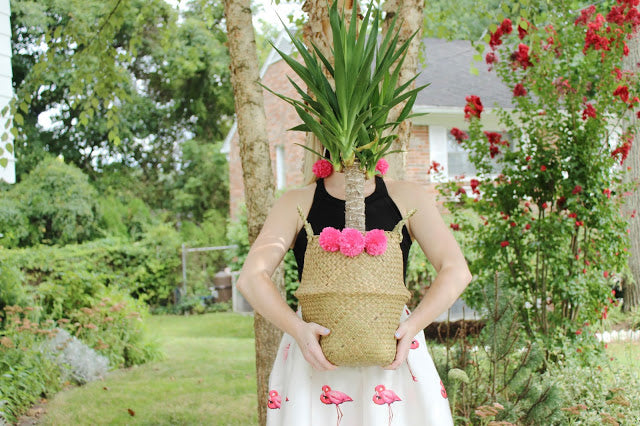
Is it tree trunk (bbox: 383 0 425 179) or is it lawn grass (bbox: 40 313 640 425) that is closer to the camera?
tree trunk (bbox: 383 0 425 179)

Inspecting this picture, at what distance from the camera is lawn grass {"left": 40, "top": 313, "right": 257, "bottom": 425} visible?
527cm

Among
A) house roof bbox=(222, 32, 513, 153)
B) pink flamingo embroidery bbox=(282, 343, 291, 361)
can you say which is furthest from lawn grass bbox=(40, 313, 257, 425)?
house roof bbox=(222, 32, 513, 153)

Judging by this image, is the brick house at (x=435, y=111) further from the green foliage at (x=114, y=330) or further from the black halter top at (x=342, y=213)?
the black halter top at (x=342, y=213)

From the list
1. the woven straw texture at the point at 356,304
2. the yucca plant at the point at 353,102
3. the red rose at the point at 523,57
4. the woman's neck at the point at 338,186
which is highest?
the red rose at the point at 523,57

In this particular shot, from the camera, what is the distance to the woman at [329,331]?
1840 mm

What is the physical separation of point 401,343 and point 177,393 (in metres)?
4.98

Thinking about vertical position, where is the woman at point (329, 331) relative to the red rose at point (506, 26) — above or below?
below

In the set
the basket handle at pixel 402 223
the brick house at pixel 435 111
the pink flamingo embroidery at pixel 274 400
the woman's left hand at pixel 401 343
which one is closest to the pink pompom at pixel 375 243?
the basket handle at pixel 402 223

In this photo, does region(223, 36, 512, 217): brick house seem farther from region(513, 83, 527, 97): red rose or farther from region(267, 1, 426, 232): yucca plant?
region(267, 1, 426, 232): yucca plant

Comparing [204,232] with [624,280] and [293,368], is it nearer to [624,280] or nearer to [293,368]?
[624,280]

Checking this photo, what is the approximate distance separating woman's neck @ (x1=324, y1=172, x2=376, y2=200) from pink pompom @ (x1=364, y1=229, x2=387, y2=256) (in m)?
0.35

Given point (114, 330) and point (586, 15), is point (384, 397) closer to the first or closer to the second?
point (586, 15)

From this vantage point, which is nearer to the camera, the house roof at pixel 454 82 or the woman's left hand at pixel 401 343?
the woman's left hand at pixel 401 343

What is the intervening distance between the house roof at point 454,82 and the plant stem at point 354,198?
Result: 10214 mm
